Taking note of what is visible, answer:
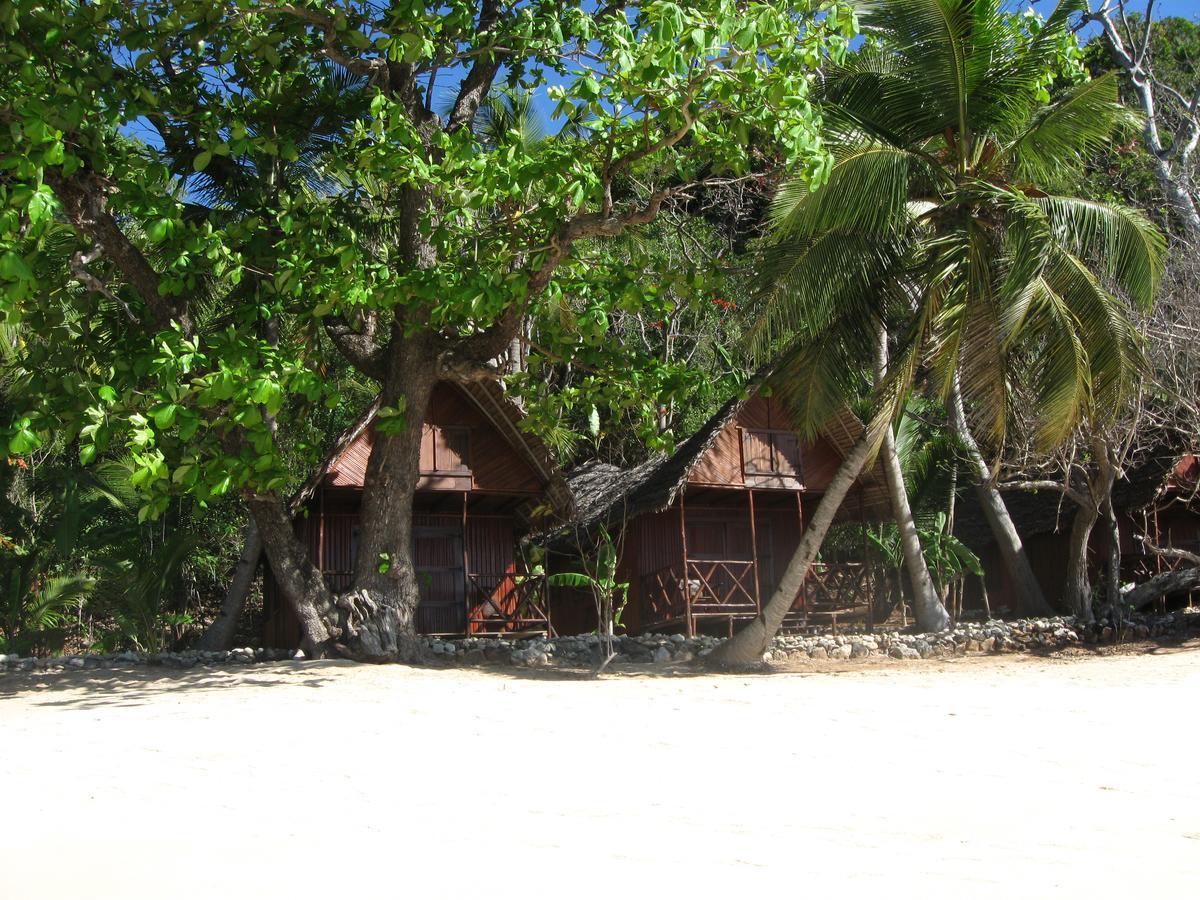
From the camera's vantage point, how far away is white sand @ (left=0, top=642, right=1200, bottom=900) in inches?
163

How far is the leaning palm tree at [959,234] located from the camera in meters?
10.5

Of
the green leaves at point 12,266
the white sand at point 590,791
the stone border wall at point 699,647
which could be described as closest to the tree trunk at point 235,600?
the stone border wall at point 699,647

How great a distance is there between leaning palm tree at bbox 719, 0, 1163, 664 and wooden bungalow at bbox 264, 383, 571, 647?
4.83 m

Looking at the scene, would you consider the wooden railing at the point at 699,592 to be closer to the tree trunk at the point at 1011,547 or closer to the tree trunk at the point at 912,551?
the tree trunk at the point at 912,551

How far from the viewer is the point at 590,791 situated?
5531 millimetres

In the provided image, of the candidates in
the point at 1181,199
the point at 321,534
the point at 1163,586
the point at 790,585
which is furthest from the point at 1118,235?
the point at 321,534

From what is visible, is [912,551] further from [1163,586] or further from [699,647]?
[1163,586]

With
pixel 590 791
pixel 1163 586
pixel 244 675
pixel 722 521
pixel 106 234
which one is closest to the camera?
pixel 590 791

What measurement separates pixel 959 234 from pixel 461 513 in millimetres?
8909

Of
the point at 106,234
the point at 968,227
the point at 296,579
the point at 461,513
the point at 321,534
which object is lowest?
the point at 296,579

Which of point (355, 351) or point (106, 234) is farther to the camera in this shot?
point (355, 351)

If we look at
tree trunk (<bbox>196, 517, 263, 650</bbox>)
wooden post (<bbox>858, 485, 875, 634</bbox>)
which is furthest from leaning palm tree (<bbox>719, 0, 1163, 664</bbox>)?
tree trunk (<bbox>196, 517, 263, 650</bbox>)

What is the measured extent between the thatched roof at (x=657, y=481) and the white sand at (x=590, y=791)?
6117mm

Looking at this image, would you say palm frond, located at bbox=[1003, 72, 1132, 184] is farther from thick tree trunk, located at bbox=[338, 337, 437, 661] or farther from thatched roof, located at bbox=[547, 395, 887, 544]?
thick tree trunk, located at bbox=[338, 337, 437, 661]
